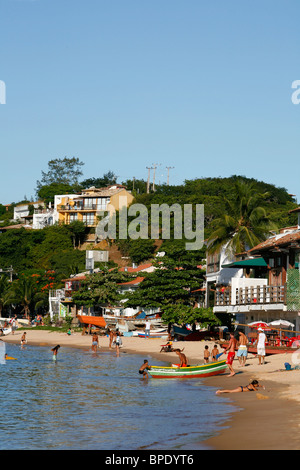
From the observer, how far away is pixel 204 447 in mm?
16172

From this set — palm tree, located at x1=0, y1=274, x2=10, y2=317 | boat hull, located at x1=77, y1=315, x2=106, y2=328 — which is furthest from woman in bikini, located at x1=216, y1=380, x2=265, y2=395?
palm tree, located at x1=0, y1=274, x2=10, y2=317

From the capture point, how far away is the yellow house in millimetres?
128875

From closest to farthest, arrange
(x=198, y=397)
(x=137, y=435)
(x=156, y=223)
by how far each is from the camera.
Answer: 1. (x=137, y=435)
2. (x=198, y=397)
3. (x=156, y=223)

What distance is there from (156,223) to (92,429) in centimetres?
9293

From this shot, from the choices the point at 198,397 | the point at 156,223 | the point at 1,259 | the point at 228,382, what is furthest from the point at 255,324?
the point at 1,259

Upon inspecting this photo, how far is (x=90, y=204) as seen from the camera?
131500 millimetres

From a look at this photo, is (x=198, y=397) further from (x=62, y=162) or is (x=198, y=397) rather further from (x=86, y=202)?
(x=62, y=162)

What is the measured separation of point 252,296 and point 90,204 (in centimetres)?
9027

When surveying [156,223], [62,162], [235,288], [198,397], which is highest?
[62,162]

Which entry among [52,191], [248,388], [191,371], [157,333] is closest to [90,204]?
[52,191]

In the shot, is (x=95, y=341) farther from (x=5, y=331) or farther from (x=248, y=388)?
(x=5, y=331)

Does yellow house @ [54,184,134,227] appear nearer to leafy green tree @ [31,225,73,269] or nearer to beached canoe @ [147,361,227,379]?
leafy green tree @ [31,225,73,269]

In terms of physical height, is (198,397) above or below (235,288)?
below
